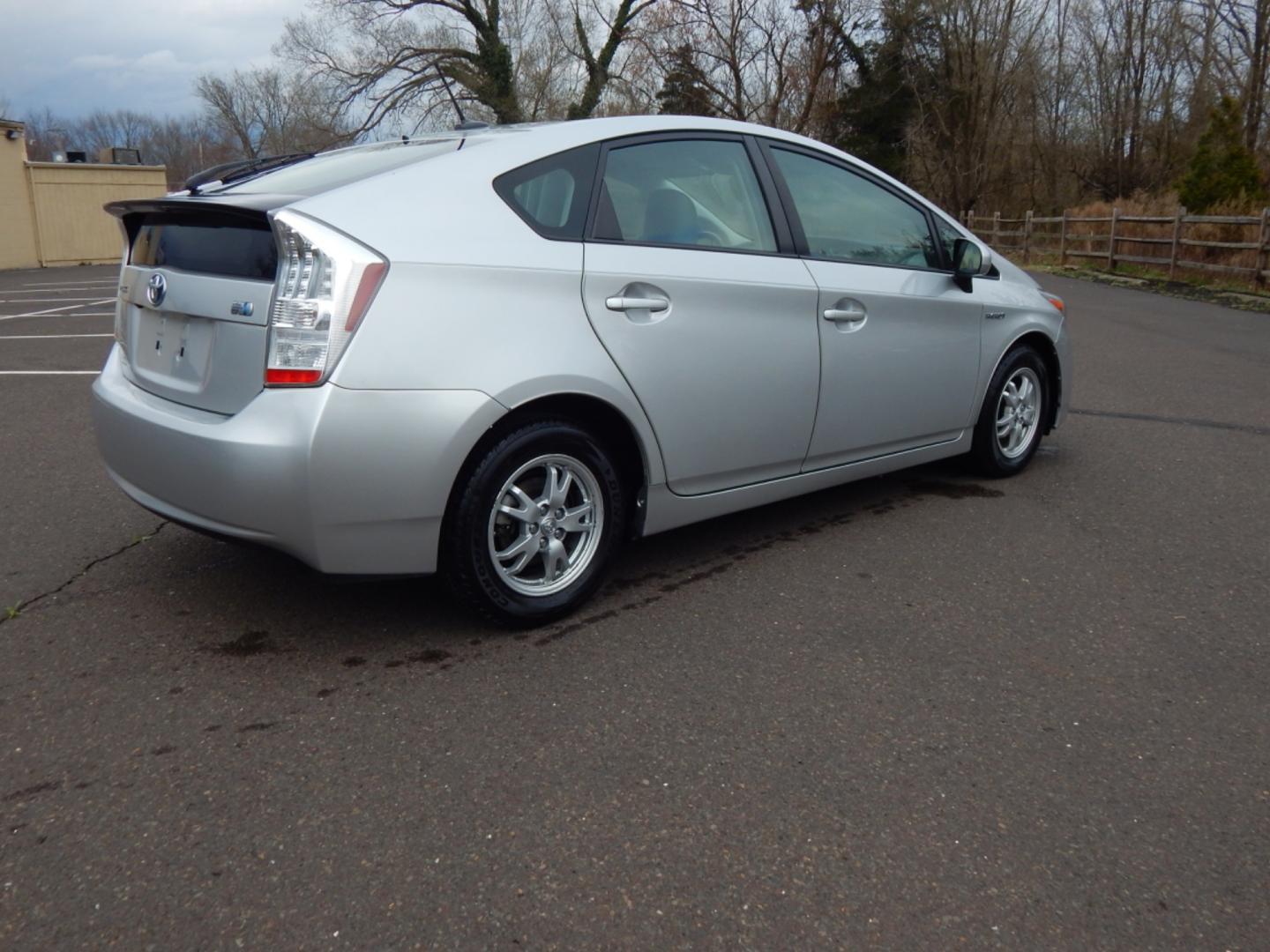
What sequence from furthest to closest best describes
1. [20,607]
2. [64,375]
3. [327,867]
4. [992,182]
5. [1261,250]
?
[992,182], [1261,250], [64,375], [20,607], [327,867]

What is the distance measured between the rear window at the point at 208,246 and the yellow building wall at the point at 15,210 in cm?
2810

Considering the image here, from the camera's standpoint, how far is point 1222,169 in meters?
23.0

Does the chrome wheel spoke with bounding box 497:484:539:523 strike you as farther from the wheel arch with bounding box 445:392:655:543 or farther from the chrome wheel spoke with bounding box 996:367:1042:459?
the chrome wheel spoke with bounding box 996:367:1042:459

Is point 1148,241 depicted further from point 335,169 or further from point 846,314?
point 335,169

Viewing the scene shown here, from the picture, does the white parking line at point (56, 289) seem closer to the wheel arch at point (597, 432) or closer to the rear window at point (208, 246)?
the rear window at point (208, 246)

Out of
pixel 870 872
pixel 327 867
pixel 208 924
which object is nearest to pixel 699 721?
pixel 870 872

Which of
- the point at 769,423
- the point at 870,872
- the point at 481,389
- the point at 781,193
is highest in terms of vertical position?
the point at 781,193

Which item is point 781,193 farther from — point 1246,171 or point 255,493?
point 1246,171

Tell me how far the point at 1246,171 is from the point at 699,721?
2428cm

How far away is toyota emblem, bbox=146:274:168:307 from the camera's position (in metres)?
3.49

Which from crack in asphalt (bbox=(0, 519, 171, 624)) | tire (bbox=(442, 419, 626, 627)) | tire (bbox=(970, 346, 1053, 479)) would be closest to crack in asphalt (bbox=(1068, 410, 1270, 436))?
tire (bbox=(970, 346, 1053, 479))

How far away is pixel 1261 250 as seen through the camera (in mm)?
18203

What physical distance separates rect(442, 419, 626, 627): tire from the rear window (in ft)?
2.81

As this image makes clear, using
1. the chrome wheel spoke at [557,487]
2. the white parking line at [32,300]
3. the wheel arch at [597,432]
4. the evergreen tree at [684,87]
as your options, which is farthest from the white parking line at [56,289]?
the evergreen tree at [684,87]
